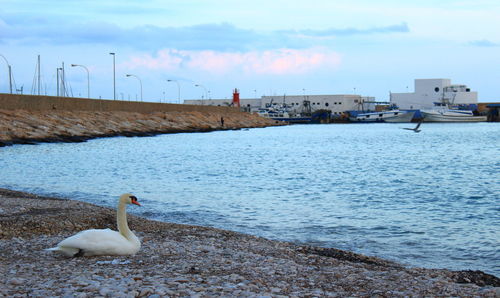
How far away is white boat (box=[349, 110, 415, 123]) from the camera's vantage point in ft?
465

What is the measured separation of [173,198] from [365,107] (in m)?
154

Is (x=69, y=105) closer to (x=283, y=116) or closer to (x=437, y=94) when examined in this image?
(x=437, y=94)

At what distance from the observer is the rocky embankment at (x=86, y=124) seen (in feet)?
159

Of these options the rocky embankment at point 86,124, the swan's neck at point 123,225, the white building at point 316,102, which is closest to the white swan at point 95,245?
the swan's neck at point 123,225

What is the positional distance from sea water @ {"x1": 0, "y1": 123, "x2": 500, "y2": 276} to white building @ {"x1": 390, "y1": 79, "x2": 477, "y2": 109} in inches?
4165

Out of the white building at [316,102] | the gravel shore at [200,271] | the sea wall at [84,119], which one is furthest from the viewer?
the white building at [316,102]

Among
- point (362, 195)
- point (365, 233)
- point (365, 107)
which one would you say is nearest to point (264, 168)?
point (362, 195)

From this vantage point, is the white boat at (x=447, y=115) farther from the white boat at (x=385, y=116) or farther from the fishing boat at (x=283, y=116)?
the fishing boat at (x=283, y=116)

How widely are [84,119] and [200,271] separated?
59.5 meters

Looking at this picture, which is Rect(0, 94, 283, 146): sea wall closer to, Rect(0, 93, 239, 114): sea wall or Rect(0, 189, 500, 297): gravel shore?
Rect(0, 93, 239, 114): sea wall

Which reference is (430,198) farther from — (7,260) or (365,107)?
(365,107)

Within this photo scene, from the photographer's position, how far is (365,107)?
16950 centimetres

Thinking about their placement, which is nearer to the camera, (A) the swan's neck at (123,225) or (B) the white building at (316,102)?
(A) the swan's neck at (123,225)

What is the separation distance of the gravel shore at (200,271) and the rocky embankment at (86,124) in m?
35.3
